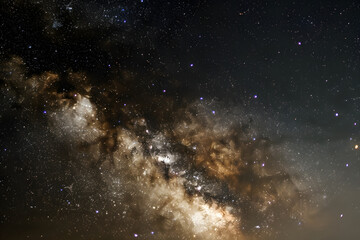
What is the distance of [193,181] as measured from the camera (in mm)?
10930

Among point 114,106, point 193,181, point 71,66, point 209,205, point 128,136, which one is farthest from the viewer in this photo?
point 209,205

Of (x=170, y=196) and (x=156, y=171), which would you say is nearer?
(x=156, y=171)

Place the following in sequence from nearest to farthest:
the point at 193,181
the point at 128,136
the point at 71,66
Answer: the point at 71,66, the point at 128,136, the point at 193,181

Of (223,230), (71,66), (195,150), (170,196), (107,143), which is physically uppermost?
(71,66)

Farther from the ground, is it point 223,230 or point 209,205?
point 209,205

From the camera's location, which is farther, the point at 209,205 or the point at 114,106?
the point at 209,205

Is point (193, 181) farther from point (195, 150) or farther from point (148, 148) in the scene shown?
point (148, 148)

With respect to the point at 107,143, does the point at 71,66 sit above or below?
above

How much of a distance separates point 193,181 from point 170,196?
1286 millimetres

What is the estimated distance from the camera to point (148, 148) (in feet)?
31.5

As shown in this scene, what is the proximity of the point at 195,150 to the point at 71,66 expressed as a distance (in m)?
5.85

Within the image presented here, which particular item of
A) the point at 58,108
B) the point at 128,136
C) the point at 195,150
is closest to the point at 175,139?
the point at 195,150

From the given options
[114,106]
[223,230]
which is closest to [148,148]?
[114,106]

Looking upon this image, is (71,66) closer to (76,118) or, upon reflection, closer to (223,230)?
(76,118)
